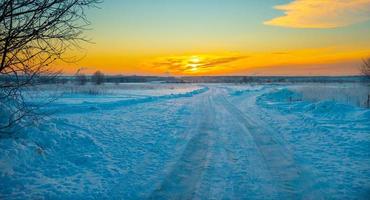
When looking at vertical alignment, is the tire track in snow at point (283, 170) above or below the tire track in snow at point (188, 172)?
below

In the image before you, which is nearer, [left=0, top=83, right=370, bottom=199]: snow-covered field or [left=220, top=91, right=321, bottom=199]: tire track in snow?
[left=220, top=91, right=321, bottom=199]: tire track in snow

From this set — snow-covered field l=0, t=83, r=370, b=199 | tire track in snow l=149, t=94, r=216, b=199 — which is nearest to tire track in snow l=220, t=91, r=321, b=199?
snow-covered field l=0, t=83, r=370, b=199

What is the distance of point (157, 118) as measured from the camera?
61.0 ft

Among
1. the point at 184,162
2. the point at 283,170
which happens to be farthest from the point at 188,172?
the point at 283,170

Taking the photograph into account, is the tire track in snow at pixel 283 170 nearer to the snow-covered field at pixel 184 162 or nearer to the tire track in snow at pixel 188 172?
the snow-covered field at pixel 184 162

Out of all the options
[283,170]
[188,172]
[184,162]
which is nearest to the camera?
[188,172]

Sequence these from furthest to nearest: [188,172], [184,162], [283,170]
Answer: [184,162]
[283,170]
[188,172]

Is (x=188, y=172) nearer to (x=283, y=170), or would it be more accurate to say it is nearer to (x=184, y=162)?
(x=184, y=162)

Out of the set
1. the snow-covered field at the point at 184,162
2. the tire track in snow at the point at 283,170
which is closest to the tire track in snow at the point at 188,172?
the snow-covered field at the point at 184,162

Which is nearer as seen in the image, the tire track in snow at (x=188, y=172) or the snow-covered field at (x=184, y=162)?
the tire track in snow at (x=188, y=172)

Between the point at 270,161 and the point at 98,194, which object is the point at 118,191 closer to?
the point at 98,194

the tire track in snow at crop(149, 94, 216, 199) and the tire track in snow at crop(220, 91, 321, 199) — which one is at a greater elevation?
the tire track in snow at crop(149, 94, 216, 199)

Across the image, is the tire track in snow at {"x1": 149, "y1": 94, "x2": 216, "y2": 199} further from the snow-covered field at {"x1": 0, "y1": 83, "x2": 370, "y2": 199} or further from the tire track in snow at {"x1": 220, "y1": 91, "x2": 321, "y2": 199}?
the tire track in snow at {"x1": 220, "y1": 91, "x2": 321, "y2": 199}

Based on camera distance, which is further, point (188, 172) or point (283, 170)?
point (283, 170)
